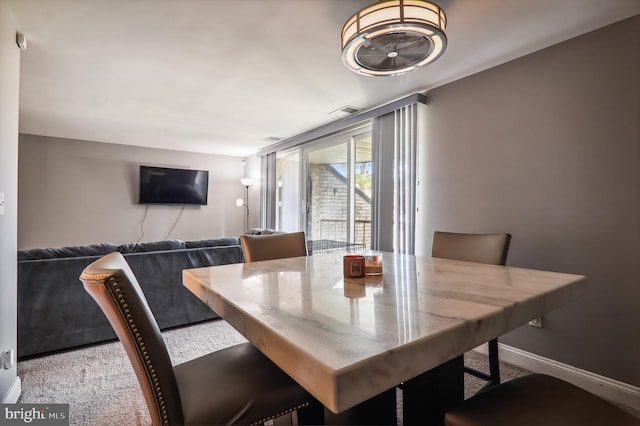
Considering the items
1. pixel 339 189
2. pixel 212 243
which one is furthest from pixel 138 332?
pixel 339 189

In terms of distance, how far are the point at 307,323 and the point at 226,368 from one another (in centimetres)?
57

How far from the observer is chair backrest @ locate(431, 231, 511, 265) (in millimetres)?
1710

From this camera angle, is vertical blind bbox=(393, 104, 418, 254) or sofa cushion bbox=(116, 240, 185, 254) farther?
vertical blind bbox=(393, 104, 418, 254)

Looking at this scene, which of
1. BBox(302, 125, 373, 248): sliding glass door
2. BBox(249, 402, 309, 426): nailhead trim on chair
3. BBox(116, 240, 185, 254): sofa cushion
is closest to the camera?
BBox(249, 402, 309, 426): nailhead trim on chair

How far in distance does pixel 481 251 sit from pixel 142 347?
1699 mm

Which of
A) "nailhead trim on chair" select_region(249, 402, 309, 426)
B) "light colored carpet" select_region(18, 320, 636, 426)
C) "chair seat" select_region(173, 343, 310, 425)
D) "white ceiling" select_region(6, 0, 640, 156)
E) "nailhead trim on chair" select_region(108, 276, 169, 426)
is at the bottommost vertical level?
"light colored carpet" select_region(18, 320, 636, 426)

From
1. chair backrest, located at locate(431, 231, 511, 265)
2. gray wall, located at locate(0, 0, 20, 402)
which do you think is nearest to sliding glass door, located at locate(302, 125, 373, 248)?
chair backrest, located at locate(431, 231, 511, 265)

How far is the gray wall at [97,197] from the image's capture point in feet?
15.4

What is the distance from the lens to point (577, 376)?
6.54ft

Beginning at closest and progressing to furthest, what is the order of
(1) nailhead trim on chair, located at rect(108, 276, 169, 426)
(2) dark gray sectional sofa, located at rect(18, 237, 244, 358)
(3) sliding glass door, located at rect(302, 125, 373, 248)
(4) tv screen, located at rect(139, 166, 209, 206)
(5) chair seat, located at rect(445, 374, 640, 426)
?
(1) nailhead trim on chair, located at rect(108, 276, 169, 426), (5) chair seat, located at rect(445, 374, 640, 426), (2) dark gray sectional sofa, located at rect(18, 237, 244, 358), (3) sliding glass door, located at rect(302, 125, 373, 248), (4) tv screen, located at rect(139, 166, 209, 206)

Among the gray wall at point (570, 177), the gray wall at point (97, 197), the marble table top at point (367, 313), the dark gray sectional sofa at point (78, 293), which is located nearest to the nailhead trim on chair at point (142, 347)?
the marble table top at point (367, 313)

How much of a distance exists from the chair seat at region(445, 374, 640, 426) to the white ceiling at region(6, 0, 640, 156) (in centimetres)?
184

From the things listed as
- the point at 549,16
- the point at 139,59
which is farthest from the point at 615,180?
the point at 139,59

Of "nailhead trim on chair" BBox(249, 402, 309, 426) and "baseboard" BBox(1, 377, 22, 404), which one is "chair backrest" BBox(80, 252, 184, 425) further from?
"baseboard" BBox(1, 377, 22, 404)
